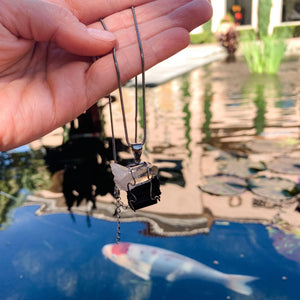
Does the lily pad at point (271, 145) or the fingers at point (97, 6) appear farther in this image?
the lily pad at point (271, 145)

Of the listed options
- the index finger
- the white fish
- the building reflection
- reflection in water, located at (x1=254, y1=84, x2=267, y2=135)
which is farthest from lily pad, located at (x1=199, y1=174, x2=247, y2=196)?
the index finger

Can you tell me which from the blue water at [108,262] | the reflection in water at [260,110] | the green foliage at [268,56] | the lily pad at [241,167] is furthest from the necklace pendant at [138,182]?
the green foliage at [268,56]

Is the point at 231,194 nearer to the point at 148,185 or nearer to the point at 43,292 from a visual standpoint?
the point at 43,292

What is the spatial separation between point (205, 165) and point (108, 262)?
4.44 ft

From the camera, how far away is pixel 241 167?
3.04 meters

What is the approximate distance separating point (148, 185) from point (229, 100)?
14.3 ft

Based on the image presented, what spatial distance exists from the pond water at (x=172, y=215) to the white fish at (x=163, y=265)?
12 mm

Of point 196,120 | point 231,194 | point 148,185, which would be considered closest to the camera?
point 148,185

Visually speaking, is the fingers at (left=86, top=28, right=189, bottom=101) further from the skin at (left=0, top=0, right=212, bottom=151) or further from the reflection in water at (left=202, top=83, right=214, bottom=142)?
the reflection in water at (left=202, top=83, right=214, bottom=142)

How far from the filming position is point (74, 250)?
7.35 feet

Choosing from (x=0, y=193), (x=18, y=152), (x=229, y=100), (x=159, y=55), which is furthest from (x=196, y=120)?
(x=159, y=55)

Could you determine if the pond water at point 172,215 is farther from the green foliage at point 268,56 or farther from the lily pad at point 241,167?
the green foliage at point 268,56

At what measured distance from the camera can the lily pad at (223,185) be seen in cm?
268

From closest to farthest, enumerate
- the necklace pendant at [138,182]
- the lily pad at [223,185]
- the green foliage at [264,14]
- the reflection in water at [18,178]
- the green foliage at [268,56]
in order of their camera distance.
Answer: the necklace pendant at [138,182], the lily pad at [223,185], the reflection in water at [18,178], the green foliage at [268,56], the green foliage at [264,14]
